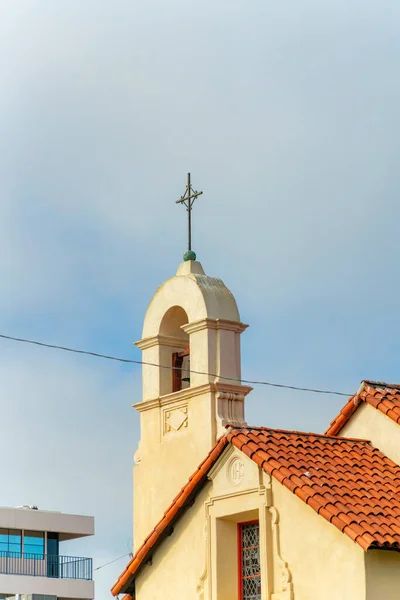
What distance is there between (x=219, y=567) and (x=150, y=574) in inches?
59.2

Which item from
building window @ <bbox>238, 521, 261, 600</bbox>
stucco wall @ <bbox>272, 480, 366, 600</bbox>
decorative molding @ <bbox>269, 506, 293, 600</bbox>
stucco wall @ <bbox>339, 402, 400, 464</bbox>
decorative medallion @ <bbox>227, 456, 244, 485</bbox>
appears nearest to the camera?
stucco wall @ <bbox>272, 480, 366, 600</bbox>

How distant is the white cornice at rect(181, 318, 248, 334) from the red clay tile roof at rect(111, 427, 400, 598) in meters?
4.76

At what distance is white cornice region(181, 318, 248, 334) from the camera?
2342 cm

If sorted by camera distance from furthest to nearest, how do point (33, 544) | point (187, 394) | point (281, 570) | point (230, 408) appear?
point (33, 544)
point (187, 394)
point (230, 408)
point (281, 570)

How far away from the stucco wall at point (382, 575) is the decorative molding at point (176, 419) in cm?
778

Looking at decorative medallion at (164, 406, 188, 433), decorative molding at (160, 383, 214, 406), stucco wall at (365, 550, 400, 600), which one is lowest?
stucco wall at (365, 550, 400, 600)

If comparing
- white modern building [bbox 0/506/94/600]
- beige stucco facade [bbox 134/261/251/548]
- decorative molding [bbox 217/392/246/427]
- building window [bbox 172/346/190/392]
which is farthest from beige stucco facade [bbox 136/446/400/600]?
white modern building [bbox 0/506/94/600]

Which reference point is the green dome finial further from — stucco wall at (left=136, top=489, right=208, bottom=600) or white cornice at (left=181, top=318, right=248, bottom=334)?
stucco wall at (left=136, top=489, right=208, bottom=600)

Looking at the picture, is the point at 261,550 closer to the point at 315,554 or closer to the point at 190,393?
the point at 315,554

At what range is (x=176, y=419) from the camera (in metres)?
24.0

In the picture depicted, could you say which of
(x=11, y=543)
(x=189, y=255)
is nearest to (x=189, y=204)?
(x=189, y=255)

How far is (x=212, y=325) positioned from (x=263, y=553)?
652 centimetres

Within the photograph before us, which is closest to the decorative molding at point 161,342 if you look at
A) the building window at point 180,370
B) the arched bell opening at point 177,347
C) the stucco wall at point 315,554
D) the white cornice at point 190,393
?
the arched bell opening at point 177,347

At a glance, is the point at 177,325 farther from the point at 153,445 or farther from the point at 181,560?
the point at 181,560
